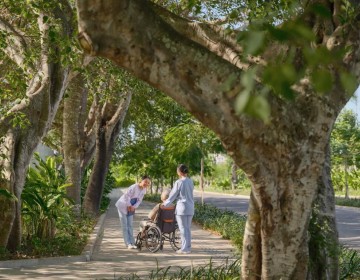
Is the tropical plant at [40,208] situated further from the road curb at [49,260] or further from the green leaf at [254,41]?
the green leaf at [254,41]

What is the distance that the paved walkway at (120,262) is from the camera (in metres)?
9.52

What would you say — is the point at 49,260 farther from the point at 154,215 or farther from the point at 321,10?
the point at 321,10

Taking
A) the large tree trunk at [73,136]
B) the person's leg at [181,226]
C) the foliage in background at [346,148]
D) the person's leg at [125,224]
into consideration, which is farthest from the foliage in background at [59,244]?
the foliage in background at [346,148]

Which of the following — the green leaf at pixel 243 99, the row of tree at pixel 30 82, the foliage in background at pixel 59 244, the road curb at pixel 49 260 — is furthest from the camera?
the foliage in background at pixel 59 244

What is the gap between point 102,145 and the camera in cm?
2250

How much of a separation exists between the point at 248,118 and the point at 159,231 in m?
8.35

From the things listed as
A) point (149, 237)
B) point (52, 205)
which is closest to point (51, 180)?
point (52, 205)

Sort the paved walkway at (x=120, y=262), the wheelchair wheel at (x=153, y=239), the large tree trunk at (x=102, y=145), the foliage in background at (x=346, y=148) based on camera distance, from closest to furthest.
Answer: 1. the paved walkway at (x=120, y=262)
2. the wheelchair wheel at (x=153, y=239)
3. the large tree trunk at (x=102, y=145)
4. the foliage in background at (x=346, y=148)

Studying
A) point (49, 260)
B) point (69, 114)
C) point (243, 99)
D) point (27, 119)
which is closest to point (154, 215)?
point (49, 260)

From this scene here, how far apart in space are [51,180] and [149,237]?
8.00 ft

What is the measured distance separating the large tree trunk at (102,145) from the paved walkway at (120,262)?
6848mm

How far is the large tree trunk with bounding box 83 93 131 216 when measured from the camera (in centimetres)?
2203

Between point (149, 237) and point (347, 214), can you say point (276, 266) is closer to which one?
point (149, 237)

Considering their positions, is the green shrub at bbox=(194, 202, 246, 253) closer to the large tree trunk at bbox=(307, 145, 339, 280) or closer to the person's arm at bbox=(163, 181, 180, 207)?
the person's arm at bbox=(163, 181, 180, 207)
